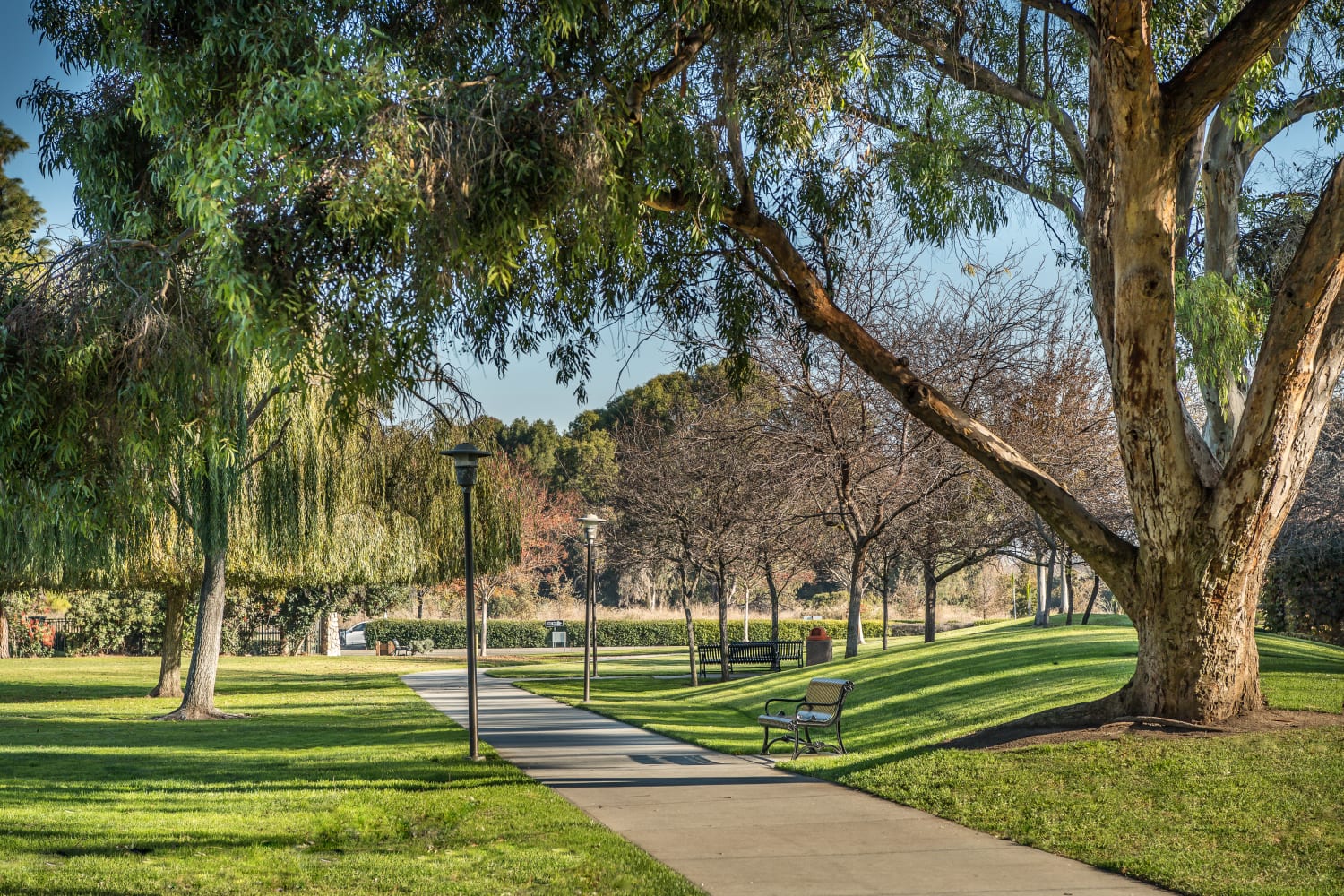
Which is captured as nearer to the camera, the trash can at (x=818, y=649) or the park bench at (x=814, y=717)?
the park bench at (x=814, y=717)

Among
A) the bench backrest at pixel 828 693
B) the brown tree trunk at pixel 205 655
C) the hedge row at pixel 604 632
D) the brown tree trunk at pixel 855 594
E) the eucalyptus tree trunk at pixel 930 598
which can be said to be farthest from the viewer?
the hedge row at pixel 604 632

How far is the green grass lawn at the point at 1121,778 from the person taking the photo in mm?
7070

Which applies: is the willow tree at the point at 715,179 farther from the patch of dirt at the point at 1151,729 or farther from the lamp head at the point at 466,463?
the lamp head at the point at 466,463

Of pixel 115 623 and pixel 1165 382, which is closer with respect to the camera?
pixel 1165 382

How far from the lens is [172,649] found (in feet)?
76.3

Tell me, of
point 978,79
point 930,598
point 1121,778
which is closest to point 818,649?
point 930,598

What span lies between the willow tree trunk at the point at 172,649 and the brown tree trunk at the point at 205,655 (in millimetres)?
4038

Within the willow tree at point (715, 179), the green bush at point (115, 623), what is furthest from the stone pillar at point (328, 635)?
the willow tree at point (715, 179)

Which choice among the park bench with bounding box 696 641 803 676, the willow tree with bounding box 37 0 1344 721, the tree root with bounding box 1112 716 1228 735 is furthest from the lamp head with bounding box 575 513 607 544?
the tree root with bounding box 1112 716 1228 735

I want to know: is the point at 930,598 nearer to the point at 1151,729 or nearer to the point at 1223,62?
the point at 1151,729

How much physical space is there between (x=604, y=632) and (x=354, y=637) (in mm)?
11373

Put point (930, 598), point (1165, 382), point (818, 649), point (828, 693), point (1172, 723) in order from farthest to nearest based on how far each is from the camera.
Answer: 1. point (930, 598)
2. point (818, 649)
3. point (828, 693)
4. point (1172, 723)
5. point (1165, 382)

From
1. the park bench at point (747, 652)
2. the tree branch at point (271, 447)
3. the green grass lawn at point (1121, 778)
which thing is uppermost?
the tree branch at point (271, 447)

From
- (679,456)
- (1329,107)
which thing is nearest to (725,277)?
(1329,107)
